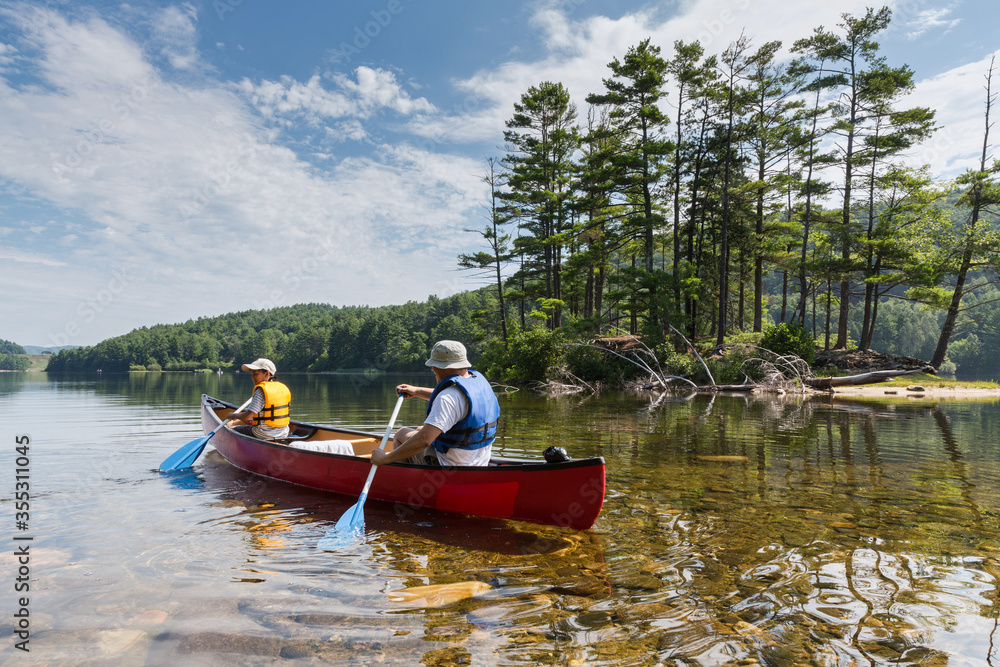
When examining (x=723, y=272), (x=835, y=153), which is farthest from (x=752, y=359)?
(x=835, y=153)

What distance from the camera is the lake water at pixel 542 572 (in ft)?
9.32

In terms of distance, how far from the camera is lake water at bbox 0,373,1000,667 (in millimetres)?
2840

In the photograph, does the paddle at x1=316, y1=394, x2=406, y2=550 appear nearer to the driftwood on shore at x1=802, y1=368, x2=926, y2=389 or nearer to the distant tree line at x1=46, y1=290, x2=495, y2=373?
the driftwood on shore at x1=802, y1=368, x2=926, y2=389

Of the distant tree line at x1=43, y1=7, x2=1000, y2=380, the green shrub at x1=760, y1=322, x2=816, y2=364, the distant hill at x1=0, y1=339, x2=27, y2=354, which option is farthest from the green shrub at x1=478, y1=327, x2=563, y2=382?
the distant hill at x1=0, y1=339, x2=27, y2=354

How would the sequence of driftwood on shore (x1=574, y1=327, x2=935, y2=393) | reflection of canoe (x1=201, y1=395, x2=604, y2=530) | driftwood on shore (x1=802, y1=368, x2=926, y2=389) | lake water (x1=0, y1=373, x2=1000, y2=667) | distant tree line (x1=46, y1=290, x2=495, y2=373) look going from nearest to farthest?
lake water (x1=0, y1=373, x2=1000, y2=667)
reflection of canoe (x1=201, y1=395, x2=604, y2=530)
driftwood on shore (x1=802, y1=368, x2=926, y2=389)
driftwood on shore (x1=574, y1=327, x2=935, y2=393)
distant tree line (x1=46, y1=290, x2=495, y2=373)

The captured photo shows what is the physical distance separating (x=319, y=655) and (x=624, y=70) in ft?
92.0

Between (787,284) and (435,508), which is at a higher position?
(787,284)

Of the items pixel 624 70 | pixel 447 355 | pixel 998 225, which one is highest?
pixel 624 70

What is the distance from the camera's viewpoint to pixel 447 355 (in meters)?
5.11

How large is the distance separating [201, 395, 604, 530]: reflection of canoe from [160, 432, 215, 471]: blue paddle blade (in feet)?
4.38

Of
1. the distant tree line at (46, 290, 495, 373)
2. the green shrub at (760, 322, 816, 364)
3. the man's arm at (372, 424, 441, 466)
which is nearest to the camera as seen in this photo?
the man's arm at (372, 424, 441, 466)

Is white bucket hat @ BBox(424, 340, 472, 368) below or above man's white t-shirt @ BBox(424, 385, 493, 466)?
above

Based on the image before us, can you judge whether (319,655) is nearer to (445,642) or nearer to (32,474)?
(445,642)

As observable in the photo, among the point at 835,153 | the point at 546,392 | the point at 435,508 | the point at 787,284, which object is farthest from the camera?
the point at 787,284
